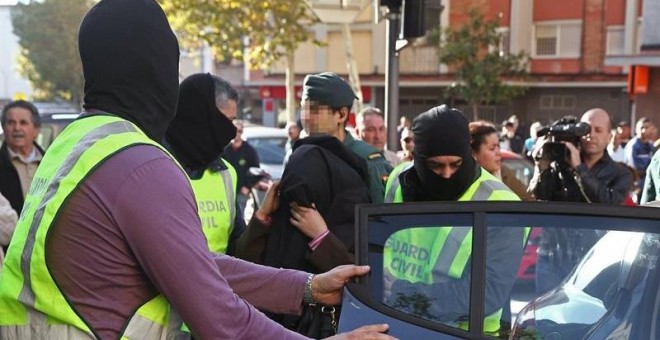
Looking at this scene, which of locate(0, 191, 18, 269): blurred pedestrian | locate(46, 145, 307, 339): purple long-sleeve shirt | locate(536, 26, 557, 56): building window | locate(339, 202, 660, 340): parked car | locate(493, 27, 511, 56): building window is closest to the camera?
locate(46, 145, 307, 339): purple long-sleeve shirt

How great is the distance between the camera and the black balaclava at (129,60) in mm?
1822

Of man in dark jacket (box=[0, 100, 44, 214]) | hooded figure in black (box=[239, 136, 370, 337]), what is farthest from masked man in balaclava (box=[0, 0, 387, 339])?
man in dark jacket (box=[0, 100, 44, 214])

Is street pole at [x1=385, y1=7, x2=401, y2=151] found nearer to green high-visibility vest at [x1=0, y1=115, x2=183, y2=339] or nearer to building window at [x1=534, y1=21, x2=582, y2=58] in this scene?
green high-visibility vest at [x1=0, y1=115, x2=183, y2=339]

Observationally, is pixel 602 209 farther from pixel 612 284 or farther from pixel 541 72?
pixel 541 72

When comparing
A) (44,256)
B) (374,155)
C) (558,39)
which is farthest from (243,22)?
(44,256)

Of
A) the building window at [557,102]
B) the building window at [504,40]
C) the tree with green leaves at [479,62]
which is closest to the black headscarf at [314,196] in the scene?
the tree with green leaves at [479,62]

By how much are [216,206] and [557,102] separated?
2809 cm

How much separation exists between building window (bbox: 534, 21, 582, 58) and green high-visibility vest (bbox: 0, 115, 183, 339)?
95.2 feet

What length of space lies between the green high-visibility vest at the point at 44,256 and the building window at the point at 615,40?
2861 centimetres

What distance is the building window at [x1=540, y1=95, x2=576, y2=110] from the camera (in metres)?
29.8

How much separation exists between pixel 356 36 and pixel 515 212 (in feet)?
101

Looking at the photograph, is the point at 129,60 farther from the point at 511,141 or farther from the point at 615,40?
the point at 615,40

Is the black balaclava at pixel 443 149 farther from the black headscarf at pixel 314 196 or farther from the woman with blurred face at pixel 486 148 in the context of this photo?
the woman with blurred face at pixel 486 148

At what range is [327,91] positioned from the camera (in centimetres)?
385
